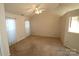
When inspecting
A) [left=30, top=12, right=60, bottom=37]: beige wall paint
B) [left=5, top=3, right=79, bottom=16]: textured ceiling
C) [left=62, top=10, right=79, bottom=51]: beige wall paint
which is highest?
[left=5, top=3, right=79, bottom=16]: textured ceiling

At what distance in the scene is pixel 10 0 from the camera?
61 cm

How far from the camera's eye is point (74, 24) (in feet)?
9.10

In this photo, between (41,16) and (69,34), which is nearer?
(41,16)

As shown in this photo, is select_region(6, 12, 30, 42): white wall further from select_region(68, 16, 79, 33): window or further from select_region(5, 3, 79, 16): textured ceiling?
select_region(68, 16, 79, 33): window

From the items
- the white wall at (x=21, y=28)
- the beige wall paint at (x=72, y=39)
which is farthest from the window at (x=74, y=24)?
the white wall at (x=21, y=28)

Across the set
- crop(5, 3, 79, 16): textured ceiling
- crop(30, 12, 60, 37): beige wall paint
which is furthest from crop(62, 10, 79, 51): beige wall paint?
crop(30, 12, 60, 37): beige wall paint

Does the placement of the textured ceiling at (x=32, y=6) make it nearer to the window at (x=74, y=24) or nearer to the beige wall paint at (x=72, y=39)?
the beige wall paint at (x=72, y=39)

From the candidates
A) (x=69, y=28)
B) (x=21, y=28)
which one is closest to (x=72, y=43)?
(x=69, y=28)

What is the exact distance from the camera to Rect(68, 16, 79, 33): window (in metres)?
2.68

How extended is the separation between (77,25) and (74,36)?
0.42 m

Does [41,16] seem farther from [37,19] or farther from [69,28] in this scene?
[69,28]

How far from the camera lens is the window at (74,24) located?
268 centimetres

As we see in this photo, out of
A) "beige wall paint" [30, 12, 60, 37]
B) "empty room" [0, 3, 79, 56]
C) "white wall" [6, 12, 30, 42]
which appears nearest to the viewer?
"empty room" [0, 3, 79, 56]

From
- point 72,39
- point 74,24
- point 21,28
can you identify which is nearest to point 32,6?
point 21,28
